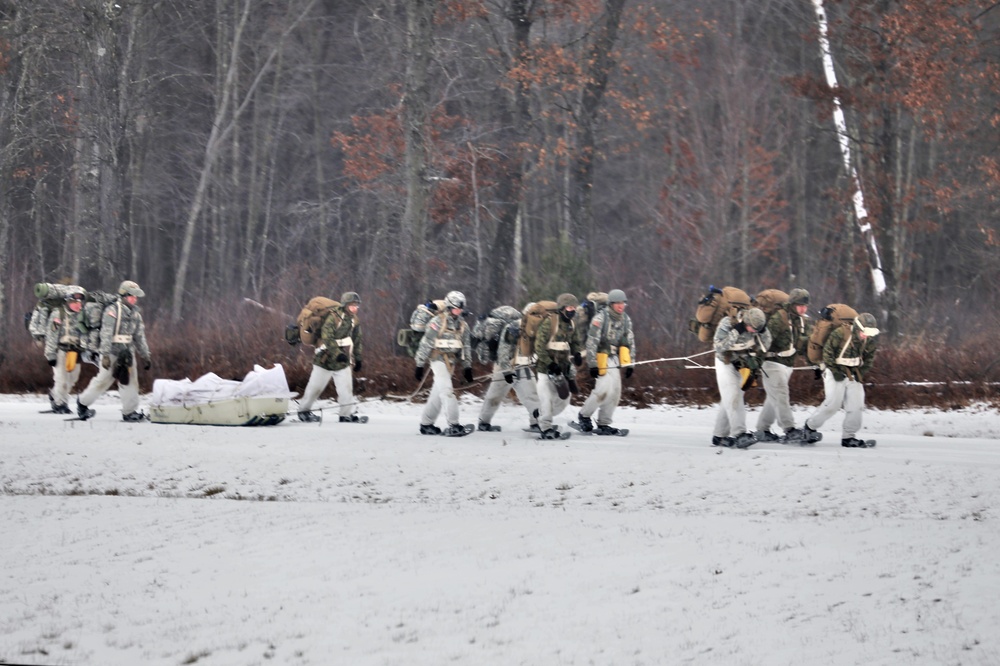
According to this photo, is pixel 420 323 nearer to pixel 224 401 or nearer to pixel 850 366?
pixel 224 401

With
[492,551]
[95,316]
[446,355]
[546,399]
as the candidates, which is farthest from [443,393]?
[492,551]

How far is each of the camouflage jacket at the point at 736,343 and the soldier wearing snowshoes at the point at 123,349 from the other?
7.67m

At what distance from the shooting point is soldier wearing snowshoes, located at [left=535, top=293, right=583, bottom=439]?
58.3ft

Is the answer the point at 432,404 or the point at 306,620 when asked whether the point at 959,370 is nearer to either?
the point at 432,404

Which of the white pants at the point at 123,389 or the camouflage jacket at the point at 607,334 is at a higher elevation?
the camouflage jacket at the point at 607,334

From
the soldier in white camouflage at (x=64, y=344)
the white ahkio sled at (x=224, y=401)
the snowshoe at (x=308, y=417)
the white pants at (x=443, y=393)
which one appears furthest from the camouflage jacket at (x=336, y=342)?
the soldier in white camouflage at (x=64, y=344)

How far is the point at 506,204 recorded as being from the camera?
30.5 meters

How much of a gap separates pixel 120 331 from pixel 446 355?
14.8 feet

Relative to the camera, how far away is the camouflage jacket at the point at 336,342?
19.4m

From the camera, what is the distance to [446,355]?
18328 millimetres

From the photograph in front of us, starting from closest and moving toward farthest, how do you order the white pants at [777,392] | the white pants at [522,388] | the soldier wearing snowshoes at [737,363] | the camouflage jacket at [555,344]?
1. the soldier wearing snowshoes at [737,363]
2. the white pants at [777,392]
3. the camouflage jacket at [555,344]
4. the white pants at [522,388]

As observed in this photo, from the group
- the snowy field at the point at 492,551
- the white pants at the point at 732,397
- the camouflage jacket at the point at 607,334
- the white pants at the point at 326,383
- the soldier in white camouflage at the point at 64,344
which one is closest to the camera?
the snowy field at the point at 492,551

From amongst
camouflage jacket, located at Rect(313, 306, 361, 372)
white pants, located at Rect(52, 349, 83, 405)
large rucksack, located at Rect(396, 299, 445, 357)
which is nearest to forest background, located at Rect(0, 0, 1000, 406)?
white pants, located at Rect(52, 349, 83, 405)

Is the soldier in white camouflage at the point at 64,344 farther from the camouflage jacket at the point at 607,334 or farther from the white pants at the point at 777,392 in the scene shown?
the white pants at the point at 777,392
